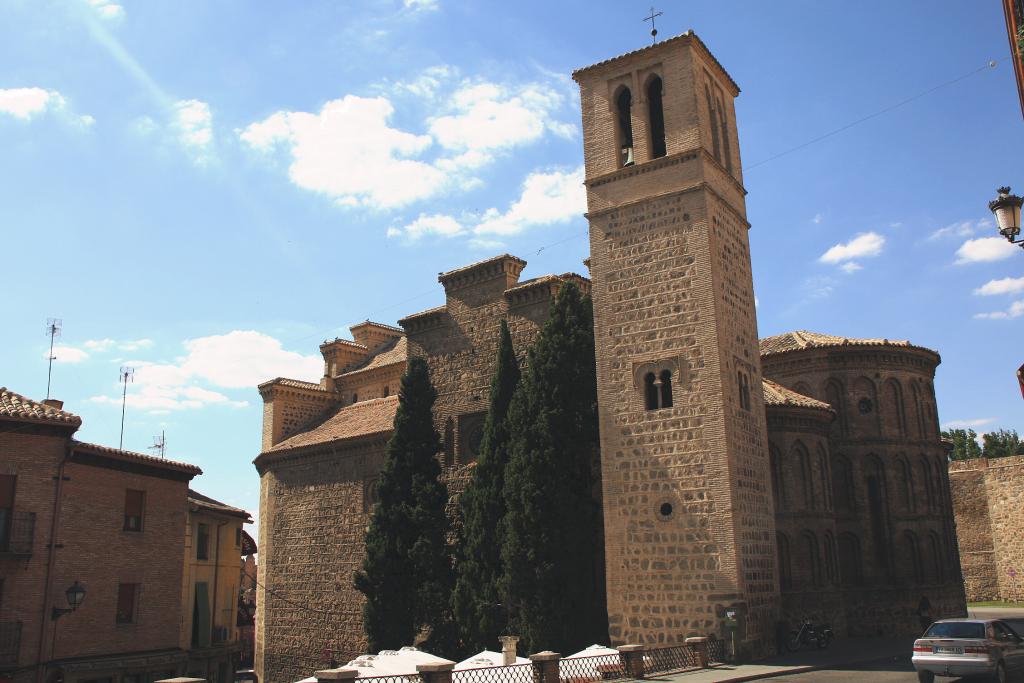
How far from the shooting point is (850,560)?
85.1ft

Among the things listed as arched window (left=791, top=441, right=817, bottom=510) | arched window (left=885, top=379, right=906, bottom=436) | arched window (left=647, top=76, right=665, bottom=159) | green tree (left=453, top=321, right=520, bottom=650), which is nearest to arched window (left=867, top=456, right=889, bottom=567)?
arched window (left=885, top=379, right=906, bottom=436)

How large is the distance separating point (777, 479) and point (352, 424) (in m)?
15.5

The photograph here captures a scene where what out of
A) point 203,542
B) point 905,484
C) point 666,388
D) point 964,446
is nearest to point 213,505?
point 203,542

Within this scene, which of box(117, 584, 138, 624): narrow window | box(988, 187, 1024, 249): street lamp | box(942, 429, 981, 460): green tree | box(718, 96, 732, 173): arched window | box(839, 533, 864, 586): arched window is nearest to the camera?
box(988, 187, 1024, 249): street lamp

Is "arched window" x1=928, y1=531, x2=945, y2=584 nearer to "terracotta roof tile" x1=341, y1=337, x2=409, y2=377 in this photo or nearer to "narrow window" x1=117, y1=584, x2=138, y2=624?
"terracotta roof tile" x1=341, y1=337, x2=409, y2=377

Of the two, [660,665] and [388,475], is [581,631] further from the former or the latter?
[388,475]

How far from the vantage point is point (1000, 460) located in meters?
37.6

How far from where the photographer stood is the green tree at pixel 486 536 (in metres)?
21.6

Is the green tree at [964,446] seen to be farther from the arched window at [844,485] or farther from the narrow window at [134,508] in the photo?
the narrow window at [134,508]

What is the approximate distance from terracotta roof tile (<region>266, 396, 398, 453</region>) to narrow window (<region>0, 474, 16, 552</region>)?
466 inches

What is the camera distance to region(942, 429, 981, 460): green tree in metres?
60.8

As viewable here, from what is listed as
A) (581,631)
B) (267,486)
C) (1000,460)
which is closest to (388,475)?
(581,631)

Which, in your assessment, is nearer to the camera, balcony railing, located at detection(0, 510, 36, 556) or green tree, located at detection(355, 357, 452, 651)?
balcony railing, located at detection(0, 510, 36, 556)

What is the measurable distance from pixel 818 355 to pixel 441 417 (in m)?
12.3
